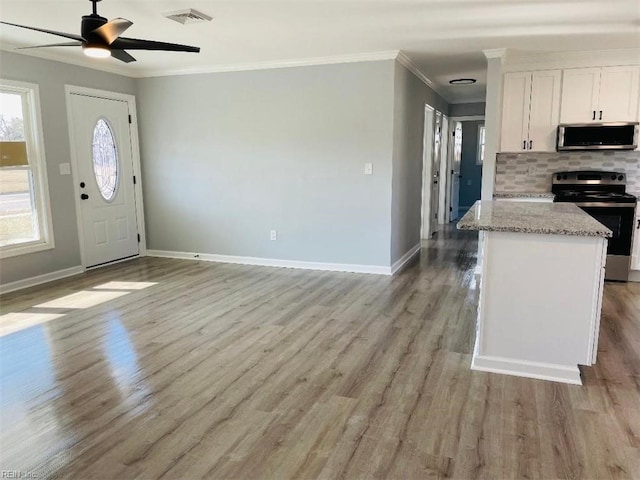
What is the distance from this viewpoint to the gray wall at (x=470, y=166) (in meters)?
11.1

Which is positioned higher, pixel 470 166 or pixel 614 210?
pixel 470 166

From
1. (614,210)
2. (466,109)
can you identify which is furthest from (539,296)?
(466,109)

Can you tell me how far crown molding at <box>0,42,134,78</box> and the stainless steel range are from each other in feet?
17.3

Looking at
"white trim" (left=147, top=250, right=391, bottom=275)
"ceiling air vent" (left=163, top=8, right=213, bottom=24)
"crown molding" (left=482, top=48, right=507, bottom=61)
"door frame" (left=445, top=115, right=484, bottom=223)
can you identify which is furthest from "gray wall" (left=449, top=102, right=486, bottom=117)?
"ceiling air vent" (left=163, top=8, right=213, bottom=24)

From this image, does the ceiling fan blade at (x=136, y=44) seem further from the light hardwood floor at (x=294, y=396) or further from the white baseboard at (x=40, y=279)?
the white baseboard at (x=40, y=279)

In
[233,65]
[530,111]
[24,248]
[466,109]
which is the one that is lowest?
[24,248]

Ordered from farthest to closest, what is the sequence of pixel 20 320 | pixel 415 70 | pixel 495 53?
pixel 415 70 < pixel 495 53 < pixel 20 320

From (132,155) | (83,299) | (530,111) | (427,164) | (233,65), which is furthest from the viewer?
(427,164)

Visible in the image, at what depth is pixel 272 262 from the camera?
5.85 m

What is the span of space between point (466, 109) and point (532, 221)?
6.68 m

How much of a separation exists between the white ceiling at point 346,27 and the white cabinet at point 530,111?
0.43 metres

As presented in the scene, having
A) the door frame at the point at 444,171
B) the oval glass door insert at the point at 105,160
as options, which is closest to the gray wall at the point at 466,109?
the door frame at the point at 444,171

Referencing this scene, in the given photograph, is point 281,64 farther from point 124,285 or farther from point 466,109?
point 466,109

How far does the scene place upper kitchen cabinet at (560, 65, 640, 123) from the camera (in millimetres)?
4906
